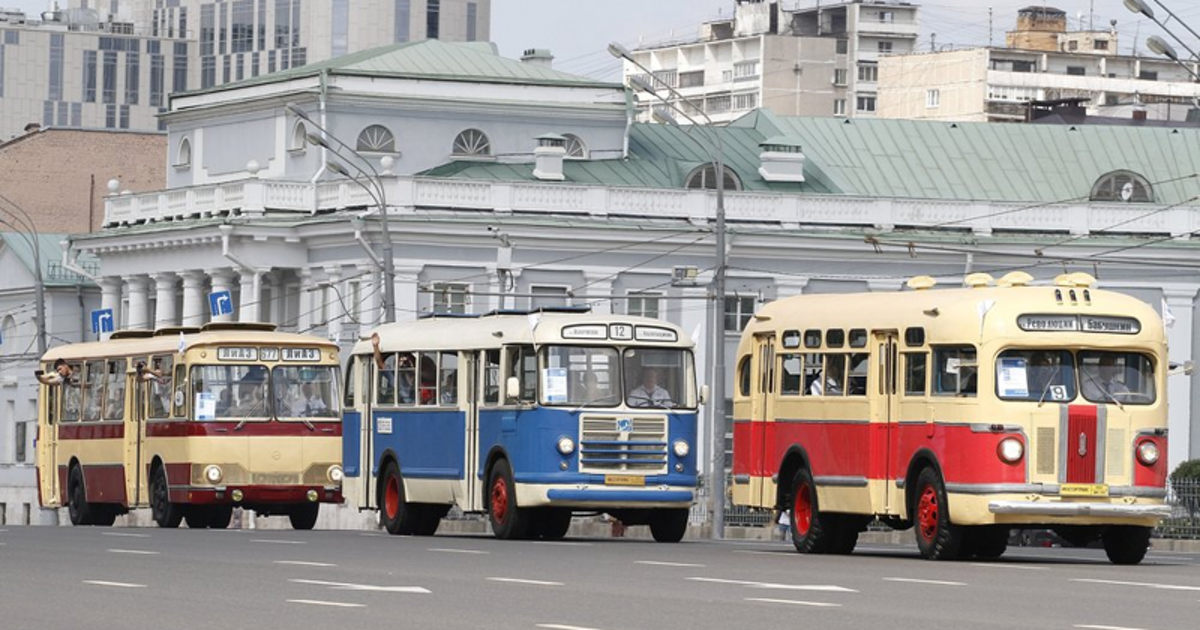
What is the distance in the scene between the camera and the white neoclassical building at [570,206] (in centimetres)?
7281

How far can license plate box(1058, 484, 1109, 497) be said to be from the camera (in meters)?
27.6

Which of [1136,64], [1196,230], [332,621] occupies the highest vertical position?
[1136,64]

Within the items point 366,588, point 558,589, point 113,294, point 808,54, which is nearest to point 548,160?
point 113,294

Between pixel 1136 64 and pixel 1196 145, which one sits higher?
pixel 1136 64

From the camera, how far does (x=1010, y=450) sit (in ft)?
90.9

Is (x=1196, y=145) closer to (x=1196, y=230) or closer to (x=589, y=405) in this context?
(x=1196, y=230)

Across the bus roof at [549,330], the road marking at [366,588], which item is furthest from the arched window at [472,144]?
the road marking at [366,588]

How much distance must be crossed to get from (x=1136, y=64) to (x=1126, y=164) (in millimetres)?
103498

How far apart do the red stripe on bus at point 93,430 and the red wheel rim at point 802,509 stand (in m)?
15.6

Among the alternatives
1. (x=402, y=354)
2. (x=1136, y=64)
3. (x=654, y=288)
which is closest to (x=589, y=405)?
(x=402, y=354)

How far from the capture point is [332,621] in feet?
59.9

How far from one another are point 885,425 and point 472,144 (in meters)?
48.8

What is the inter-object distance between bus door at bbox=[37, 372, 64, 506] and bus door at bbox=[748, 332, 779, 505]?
58.3 feet

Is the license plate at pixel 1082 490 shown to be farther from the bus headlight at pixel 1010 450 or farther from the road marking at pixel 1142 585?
the road marking at pixel 1142 585
